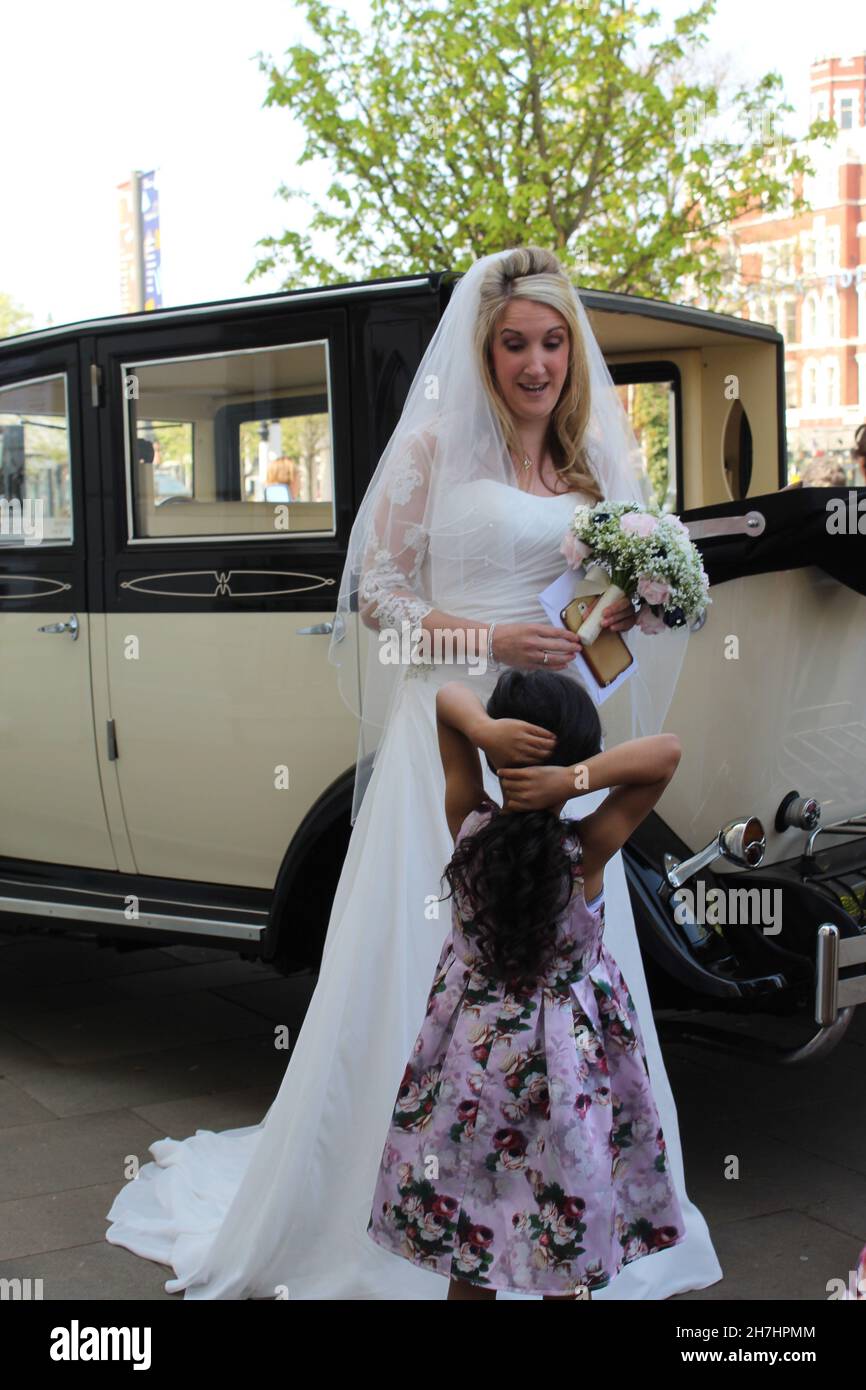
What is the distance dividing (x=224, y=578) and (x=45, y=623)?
800 millimetres

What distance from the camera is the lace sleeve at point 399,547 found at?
135 inches

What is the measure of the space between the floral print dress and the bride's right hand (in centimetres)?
56

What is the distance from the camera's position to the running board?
4223 millimetres

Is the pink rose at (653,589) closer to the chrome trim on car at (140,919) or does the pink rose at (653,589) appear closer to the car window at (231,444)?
the car window at (231,444)

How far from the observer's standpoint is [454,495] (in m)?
3.39

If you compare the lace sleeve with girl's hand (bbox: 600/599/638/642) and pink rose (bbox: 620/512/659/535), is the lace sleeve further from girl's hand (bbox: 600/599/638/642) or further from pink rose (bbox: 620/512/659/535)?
pink rose (bbox: 620/512/659/535)

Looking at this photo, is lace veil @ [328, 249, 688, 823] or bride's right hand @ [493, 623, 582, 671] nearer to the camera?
bride's right hand @ [493, 623, 582, 671]

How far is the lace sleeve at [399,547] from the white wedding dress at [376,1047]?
10 centimetres

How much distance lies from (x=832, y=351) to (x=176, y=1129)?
1878 inches

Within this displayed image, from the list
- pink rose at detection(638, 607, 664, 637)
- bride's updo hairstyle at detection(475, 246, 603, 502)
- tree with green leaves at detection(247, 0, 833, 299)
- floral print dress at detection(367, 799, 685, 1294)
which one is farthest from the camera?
tree with green leaves at detection(247, 0, 833, 299)

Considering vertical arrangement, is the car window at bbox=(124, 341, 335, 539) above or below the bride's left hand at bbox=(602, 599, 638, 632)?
above

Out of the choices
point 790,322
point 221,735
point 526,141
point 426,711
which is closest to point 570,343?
point 426,711

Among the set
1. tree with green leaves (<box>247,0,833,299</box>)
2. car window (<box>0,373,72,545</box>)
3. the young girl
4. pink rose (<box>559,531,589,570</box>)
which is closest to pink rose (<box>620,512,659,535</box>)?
pink rose (<box>559,531,589,570</box>)
